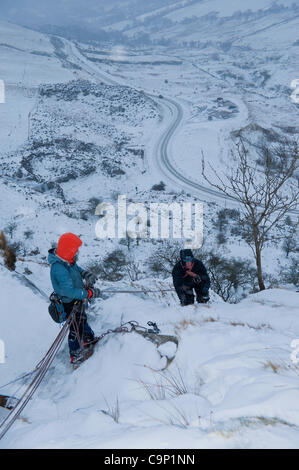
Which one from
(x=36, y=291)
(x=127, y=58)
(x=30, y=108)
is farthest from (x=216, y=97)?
(x=36, y=291)

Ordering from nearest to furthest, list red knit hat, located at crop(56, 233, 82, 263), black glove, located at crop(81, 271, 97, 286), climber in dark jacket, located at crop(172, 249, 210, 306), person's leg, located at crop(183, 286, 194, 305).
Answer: red knit hat, located at crop(56, 233, 82, 263), black glove, located at crop(81, 271, 97, 286), climber in dark jacket, located at crop(172, 249, 210, 306), person's leg, located at crop(183, 286, 194, 305)

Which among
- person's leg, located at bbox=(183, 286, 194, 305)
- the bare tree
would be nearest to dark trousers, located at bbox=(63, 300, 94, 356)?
person's leg, located at bbox=(183, 286, 194, 305)

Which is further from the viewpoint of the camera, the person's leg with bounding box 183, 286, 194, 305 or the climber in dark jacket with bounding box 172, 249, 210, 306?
the person's leg with bounding box 183, 286, 194, 305

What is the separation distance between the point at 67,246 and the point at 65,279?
455mm

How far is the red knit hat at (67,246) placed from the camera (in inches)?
139

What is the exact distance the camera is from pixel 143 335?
386cm

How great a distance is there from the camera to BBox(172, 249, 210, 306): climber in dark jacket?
5.21m

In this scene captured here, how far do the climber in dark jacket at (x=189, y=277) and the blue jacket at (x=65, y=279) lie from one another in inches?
80.0

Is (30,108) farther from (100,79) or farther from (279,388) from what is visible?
(279,388)

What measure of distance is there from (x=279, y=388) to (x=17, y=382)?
3494 millimetres

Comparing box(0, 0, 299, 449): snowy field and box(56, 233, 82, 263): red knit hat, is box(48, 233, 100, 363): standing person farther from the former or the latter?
box(0, 0, 299, 449): snowy field

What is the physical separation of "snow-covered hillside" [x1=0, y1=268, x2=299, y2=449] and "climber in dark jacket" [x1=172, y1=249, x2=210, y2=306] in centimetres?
47

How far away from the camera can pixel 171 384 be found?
9.18 feet

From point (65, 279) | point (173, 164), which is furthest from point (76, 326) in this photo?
point (173, 164)
